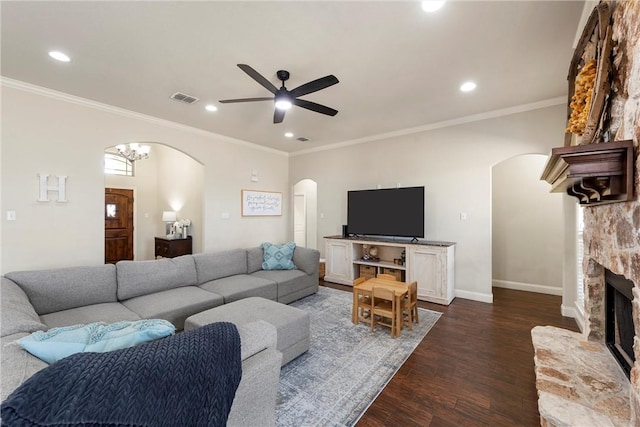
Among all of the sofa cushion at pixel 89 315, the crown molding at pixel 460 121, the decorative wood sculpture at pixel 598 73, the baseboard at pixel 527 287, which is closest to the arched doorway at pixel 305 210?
the crown molding at pixel 460 121

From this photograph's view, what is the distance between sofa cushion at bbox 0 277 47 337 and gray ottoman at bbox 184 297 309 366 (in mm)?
983

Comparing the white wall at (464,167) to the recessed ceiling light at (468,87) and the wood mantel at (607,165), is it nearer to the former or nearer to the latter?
the recessed ceiling light at (468,87)

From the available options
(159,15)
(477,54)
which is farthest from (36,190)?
(477,54)

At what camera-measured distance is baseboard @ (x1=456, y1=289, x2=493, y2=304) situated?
3988mm

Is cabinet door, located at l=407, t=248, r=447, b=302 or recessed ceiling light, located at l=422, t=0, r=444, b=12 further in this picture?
cabinet door, located at l=407, t=248, r=447, b=302

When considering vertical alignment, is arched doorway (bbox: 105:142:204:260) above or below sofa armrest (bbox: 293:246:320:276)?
above

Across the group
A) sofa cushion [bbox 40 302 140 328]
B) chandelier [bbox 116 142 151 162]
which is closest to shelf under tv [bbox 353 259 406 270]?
sofa cushion [bbox 40 302 140 328]

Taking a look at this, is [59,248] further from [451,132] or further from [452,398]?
[451,132]

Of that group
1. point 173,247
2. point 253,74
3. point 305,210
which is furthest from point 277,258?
point 305,210

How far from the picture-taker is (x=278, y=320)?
2.41m

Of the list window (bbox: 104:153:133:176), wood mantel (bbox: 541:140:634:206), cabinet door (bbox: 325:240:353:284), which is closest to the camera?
wood mantel (bbox: 541:140:634:206)

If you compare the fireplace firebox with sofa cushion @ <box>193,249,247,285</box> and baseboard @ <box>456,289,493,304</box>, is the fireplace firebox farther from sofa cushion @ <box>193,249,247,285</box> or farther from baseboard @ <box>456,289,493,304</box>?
sofa cushion @ <box>193,249,247,285</box>

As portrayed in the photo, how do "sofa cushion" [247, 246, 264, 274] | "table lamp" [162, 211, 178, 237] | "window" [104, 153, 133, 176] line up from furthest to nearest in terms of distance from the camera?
"window" [104, 153, 133, 176], "table lamp" [162, 211, 178, 237], "sofa cushion" [247, 246, 264, 274]

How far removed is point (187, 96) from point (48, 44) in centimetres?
124
